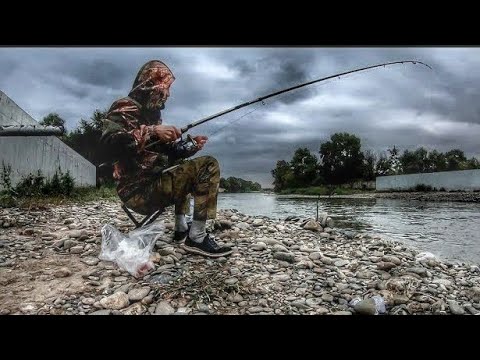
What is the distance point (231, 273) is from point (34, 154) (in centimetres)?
199

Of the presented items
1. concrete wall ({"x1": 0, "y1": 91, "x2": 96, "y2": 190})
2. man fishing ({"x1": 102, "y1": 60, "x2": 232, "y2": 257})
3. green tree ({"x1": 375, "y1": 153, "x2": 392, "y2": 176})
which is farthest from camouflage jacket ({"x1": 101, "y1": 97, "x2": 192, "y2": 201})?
green tree ({"x1": 375, "y1": 153, "x2": 392, "y2": 176})

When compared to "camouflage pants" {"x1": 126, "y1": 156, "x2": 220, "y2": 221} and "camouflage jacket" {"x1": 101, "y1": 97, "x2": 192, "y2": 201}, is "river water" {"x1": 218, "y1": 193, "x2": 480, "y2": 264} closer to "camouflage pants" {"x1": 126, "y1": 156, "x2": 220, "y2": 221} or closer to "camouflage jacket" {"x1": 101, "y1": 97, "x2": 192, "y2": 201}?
"camouflage pants" {"x1": 126, "y1": 156, "x2": 220, "y2": 221}

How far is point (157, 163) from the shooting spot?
345cm

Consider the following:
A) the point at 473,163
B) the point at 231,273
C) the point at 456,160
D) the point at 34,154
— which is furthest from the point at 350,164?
the point at 34,154

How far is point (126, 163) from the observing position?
3.41 meters

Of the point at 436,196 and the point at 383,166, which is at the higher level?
the point at 383,166

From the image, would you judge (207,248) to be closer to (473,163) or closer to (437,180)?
(437,180)

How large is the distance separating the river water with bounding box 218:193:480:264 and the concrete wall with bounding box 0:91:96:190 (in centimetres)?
123

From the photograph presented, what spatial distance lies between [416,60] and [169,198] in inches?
95.2

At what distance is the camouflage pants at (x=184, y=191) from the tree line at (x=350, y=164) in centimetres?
62

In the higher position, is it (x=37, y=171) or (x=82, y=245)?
(x=37, y=171)

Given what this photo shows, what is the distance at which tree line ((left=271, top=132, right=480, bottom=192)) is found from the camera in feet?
11.7
